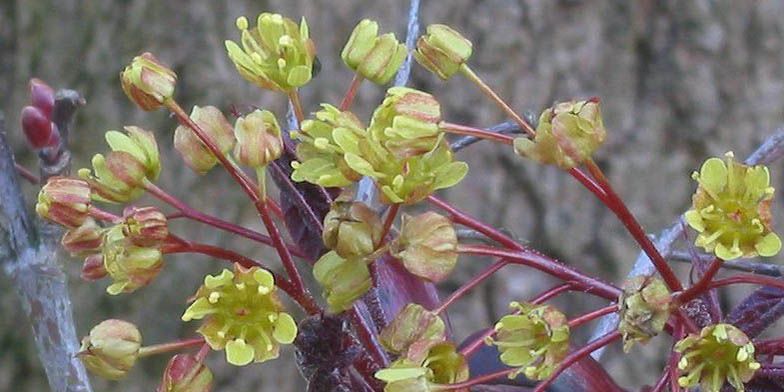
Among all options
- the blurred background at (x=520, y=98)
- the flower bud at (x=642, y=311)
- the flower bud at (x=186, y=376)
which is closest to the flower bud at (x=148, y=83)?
the flower bud at (x=186, y=376)

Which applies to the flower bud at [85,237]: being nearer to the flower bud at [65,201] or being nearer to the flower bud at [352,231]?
the flower bud at [65,201]

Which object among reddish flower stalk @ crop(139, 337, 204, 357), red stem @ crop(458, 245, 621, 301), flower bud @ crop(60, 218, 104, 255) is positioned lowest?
reddish flower stalk @ crop(139, 337, 204, 357)

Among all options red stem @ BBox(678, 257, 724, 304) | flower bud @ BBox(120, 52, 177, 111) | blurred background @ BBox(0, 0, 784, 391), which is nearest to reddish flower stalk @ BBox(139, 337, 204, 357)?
flower bud @ BBox(120, 52, 177, 111)

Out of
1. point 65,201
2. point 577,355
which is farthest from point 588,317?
point 65,201

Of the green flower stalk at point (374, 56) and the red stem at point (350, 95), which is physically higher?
the green flower stalk at point (374, 56)

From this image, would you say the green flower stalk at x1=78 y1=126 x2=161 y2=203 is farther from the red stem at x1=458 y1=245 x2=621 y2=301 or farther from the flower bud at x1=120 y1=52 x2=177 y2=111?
the red stem at x1=458 y1=245 x2=621 y2=301
